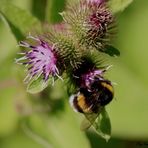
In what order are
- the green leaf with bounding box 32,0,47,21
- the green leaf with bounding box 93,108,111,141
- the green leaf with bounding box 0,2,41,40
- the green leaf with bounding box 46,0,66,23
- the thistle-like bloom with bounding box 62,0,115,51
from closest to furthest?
the thistle-like bloom with bounding box 62,0,115,51
the green leaf with bounding box 93,108,111,141
the green leaf with bounding box 0,2,41,40
the green leaf with bounding box 46,0,66,23
the green leaf with bounding box 32,0,47,21

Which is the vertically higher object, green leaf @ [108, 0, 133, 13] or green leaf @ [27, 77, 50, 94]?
green leaf @ [108, 0, 133, 13]

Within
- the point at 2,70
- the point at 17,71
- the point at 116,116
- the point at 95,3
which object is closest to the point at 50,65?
the point at 95,3

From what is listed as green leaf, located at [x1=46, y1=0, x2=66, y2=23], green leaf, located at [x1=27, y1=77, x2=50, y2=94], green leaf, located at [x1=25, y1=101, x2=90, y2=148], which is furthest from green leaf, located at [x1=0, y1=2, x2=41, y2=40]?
green leaf, located at [x1=25, y1=101, x2=90, y2=148]

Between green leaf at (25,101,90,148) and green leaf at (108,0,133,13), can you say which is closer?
green leaf at (108,0,133,13)

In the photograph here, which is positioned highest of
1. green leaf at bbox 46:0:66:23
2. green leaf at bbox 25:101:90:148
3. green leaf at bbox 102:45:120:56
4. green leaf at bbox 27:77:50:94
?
green leaf at bbox 46:0:66:23

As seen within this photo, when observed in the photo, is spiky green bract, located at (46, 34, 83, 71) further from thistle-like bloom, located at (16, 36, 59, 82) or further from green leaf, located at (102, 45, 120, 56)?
green leaf, located at (102, 45, 120, 56)

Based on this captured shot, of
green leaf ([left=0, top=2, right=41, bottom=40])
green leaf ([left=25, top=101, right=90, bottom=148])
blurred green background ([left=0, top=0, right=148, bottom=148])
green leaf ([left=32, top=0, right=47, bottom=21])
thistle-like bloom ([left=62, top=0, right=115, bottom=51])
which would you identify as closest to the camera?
thistle-like bloom ([left=62, top=0, right=115, bottom=51])

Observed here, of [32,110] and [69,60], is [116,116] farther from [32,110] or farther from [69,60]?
[69,60]
